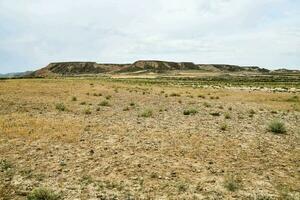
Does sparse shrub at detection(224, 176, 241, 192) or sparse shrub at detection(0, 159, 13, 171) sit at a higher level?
sparse shrub at detection(0, 159, 13, 171)

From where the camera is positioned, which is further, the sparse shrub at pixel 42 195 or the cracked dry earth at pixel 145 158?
the cracked dry earth at pixel 145 158

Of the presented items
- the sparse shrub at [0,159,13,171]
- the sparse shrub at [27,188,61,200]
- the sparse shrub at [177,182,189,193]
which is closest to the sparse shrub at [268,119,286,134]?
the sparse shrub at [177,182,189,193]

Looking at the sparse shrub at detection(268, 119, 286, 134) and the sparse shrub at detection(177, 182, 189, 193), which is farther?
the sparse shrub at detection(268, 119, 286, 134)

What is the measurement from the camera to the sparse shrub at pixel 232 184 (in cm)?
1316

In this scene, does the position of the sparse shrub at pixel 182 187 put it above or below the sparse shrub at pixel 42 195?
below

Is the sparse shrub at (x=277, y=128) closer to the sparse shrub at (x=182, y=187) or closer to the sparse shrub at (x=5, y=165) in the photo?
the sparse shrub at (x=182, y=187)

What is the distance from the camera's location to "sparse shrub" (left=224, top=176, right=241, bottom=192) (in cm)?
1316

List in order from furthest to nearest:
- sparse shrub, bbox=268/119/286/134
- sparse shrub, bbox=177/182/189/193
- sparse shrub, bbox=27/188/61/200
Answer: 1. sparse shrub, bbox=268/119/286/134
2. sparse shrub, bbox=177/182/189/193
3. sparse shrub, bbox=27/188/61/200

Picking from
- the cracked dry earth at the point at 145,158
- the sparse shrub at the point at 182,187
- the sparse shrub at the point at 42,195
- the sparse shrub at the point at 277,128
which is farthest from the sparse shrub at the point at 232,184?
the sparse shrub at the point at 277,128

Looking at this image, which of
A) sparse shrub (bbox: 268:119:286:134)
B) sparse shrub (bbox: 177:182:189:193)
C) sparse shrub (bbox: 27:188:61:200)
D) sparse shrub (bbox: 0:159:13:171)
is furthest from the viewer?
sparse shrub (bbox: 268:119:286:134)

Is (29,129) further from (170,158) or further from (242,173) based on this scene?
(242,173)

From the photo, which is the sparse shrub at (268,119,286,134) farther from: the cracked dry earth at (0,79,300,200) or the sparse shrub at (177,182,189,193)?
the sparse shrub at (177,182,189,193)

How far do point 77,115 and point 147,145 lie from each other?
35.5 ft

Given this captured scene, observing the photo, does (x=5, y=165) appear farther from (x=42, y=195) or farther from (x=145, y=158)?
(x=145, y=158)
